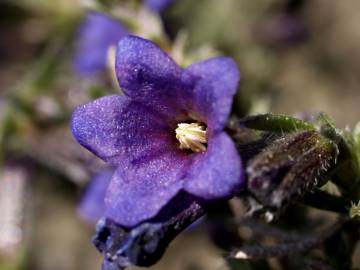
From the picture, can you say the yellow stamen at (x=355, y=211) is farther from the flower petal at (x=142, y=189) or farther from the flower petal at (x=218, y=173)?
the flower petal at (x=142, y=189)

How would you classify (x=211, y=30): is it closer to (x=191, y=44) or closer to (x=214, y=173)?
(x=191, y=44)

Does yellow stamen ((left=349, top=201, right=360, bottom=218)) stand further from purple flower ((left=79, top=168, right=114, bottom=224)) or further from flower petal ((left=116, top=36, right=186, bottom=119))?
purple flower ((left=79, top=168, right=114, bottom=224))

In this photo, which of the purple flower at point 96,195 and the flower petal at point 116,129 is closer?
the flower petal at point 116,129

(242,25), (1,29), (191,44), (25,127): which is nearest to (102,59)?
(25,127)

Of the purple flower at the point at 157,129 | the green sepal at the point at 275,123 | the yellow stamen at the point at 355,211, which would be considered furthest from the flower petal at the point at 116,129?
the yellow stamen at the point at 355,211

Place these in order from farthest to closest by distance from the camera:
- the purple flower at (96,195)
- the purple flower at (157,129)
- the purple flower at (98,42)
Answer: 1. the purple flower at (98,42)
2. the purple flower at (96,195)
3. the purple flower at (157,129)

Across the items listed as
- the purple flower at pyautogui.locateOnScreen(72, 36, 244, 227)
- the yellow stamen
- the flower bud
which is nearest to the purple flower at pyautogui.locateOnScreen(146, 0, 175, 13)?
the purple flower at pyautogui.locateOnScreen(72, 36, 244, 227)

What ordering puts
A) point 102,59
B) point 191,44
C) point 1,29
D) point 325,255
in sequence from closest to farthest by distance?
point 325,255 < point 102,59 < point 191,44 < point 1,29
